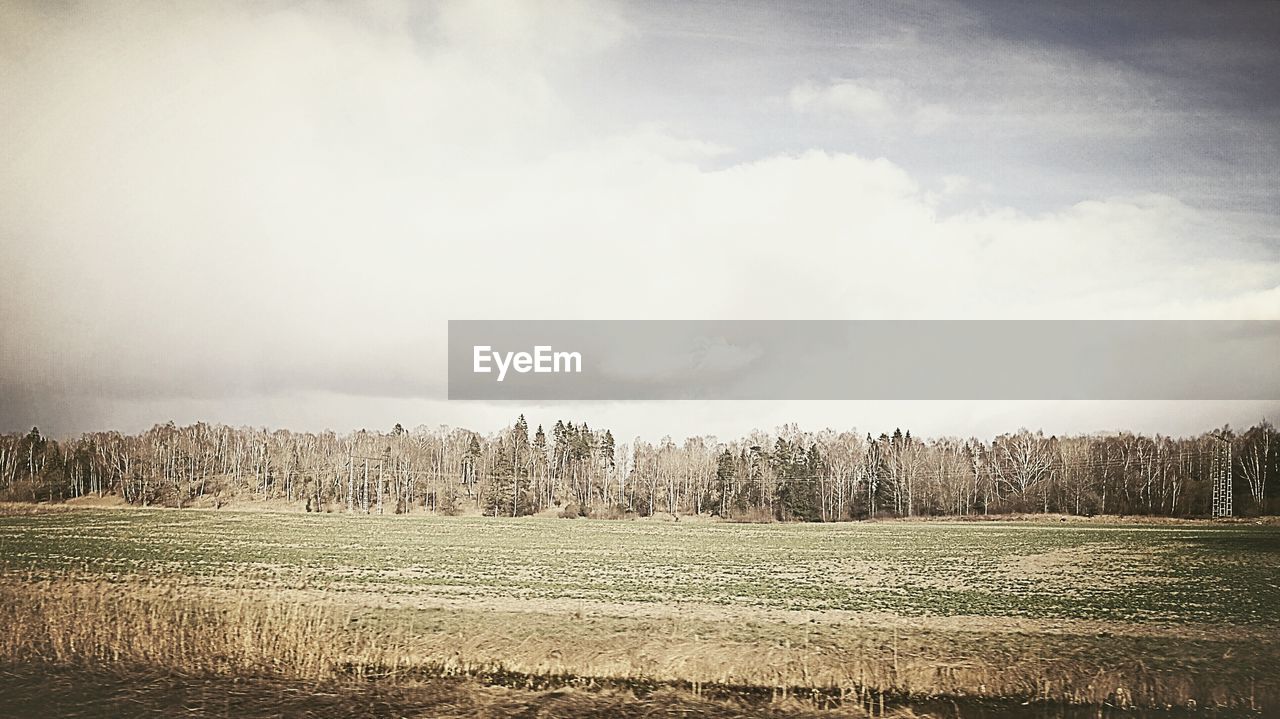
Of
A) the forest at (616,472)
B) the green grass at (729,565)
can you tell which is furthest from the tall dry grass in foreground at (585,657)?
the forest at (616,472)

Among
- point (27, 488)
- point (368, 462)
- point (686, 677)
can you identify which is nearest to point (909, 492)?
point (368, 462)

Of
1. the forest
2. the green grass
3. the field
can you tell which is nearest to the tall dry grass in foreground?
the field

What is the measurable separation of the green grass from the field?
0.67 feet

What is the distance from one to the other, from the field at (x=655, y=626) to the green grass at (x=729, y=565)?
20cm

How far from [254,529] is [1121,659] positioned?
42.2 meters

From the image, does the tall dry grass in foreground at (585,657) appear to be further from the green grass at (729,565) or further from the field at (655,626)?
the green grass at (729,565)

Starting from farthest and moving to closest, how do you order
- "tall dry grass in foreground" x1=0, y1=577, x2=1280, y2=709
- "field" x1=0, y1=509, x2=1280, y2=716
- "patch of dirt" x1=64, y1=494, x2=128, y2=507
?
"patch of dirt" x1=64, y1=494, x2=128, y2=507, "tall dry grass in foreground" x1=0, y1=577, x2=1280, y2=709, "field" x1=0, y1=509, x2=1280, y2=716

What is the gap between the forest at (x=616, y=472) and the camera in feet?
220

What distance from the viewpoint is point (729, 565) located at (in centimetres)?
3059

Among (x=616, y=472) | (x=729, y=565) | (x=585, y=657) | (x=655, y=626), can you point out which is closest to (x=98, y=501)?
(x=616, y=472)

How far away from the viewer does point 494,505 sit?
76.6m

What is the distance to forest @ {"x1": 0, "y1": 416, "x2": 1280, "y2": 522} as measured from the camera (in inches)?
2645

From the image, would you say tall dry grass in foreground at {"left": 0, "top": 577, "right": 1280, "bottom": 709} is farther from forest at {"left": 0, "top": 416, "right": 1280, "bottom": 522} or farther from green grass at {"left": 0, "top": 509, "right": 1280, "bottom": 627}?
forest at {"left": 0, "top": 416, "right": 1280, "bottom": 522}

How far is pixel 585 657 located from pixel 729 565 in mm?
18299
